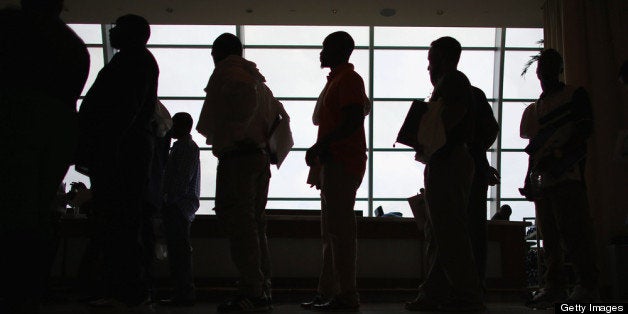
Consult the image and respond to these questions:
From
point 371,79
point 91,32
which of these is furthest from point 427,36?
point 91,32

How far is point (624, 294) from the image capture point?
14.7 ft

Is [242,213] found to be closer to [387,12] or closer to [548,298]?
[548,298]

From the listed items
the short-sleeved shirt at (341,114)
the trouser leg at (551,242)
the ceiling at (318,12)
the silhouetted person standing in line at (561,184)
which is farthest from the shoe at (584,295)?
the ceiling at (318,12)

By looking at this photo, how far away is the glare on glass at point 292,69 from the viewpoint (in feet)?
35.1

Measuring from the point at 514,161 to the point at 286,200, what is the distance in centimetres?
427

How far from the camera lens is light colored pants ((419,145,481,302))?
2850 mm

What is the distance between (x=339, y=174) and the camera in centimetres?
→ 303

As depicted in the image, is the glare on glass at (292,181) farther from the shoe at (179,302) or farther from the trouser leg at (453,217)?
the trouser leg at (453,217)

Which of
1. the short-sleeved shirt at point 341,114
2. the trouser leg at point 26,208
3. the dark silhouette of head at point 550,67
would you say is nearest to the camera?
the trouser leg at point 26,208

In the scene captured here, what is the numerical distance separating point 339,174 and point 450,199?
56cm

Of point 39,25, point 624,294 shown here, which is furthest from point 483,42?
point 39,25

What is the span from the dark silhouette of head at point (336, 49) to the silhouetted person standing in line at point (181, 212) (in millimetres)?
1131

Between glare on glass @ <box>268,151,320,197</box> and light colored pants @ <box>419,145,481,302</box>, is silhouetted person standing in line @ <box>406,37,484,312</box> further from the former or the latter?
glare on glass @ <box>268,151,320,197</box>

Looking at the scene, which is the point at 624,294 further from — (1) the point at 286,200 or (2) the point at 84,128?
(1) the point at 286,200
